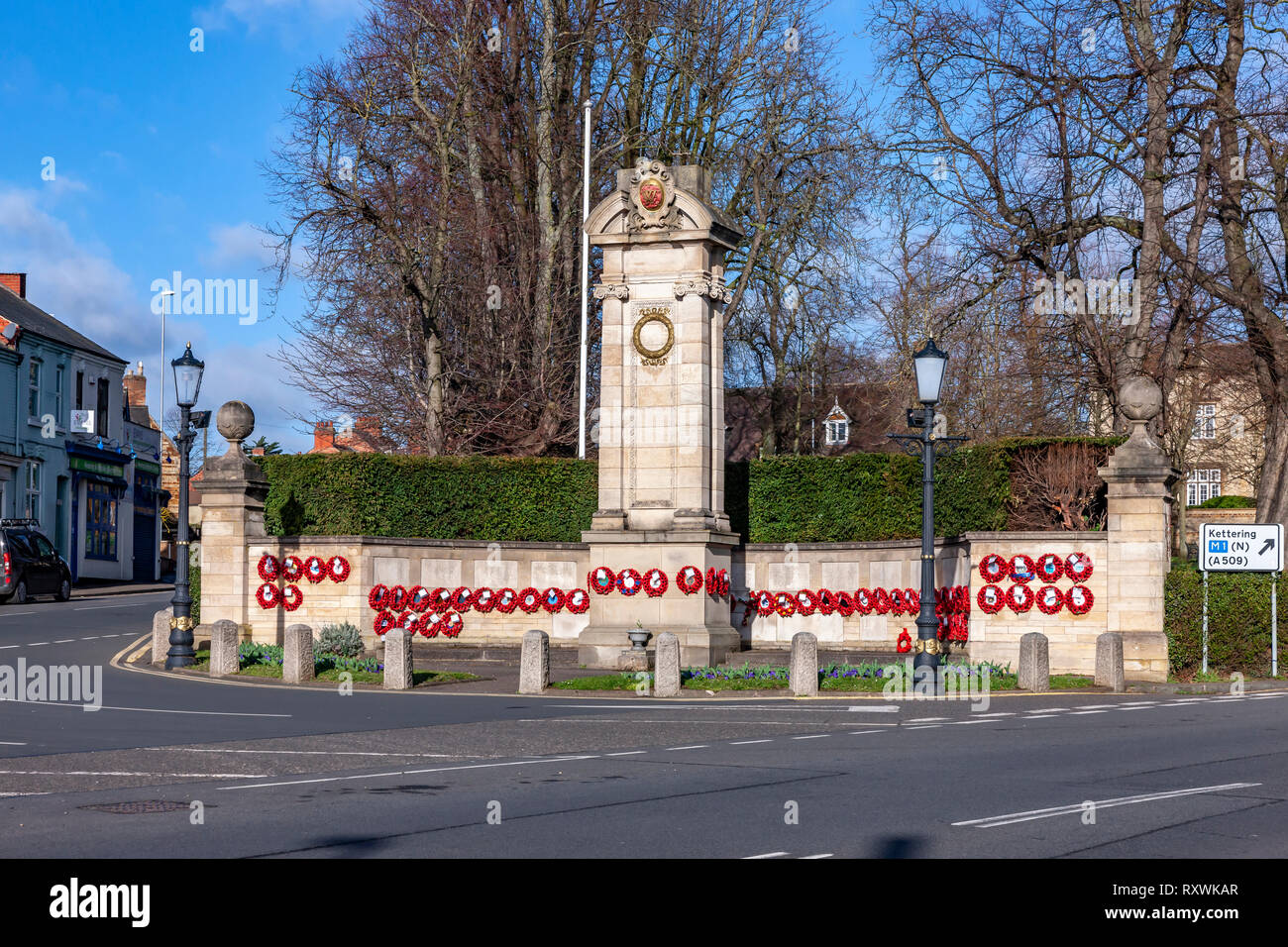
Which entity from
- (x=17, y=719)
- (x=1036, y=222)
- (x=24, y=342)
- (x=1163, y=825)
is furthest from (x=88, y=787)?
(x=24, y=342)

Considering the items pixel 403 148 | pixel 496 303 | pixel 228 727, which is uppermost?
pixel 403 148

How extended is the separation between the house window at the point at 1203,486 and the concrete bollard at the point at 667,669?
216ft

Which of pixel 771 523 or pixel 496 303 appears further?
pixel 496 303

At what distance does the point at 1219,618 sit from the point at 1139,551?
1.62 m

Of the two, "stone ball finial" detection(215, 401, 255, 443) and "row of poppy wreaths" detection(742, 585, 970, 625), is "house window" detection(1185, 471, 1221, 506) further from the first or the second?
"stone ball finial" detection(215, 401, 255, 443)

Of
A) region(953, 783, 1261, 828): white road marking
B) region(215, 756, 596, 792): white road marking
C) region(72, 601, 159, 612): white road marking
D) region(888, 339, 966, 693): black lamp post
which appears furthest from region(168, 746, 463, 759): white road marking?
region(72, 601, 159, 612): white road marking

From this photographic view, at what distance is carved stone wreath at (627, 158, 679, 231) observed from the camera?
25.5 meters

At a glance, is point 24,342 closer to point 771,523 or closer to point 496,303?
point 496,303

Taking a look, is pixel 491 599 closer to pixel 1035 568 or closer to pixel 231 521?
pixel 231 521

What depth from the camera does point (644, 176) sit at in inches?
1013

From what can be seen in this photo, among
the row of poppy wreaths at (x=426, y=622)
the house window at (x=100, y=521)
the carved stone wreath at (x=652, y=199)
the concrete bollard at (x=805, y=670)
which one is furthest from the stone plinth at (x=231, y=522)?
the house window at (x=100, y=521)

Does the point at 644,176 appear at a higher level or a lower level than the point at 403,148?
lower
